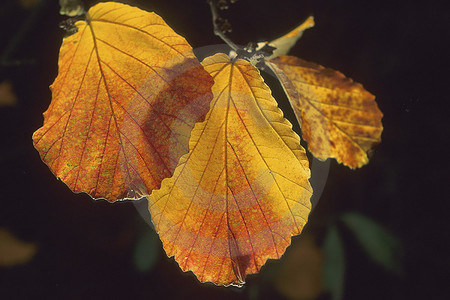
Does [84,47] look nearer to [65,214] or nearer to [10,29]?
[10,29]

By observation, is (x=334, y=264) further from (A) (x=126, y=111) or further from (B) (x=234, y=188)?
(A) (x=126, y=111)

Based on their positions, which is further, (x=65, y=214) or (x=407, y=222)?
(x=407, y=222)

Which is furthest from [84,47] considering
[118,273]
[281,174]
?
[118,273]

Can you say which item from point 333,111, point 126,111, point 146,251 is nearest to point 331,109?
point 333,111

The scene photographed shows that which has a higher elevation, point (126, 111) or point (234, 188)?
point (126, 111)

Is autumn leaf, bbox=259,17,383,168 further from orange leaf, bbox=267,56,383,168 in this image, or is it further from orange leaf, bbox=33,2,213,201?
orange leaf, bbox=33,2,213,201

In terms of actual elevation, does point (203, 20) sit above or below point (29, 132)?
above
